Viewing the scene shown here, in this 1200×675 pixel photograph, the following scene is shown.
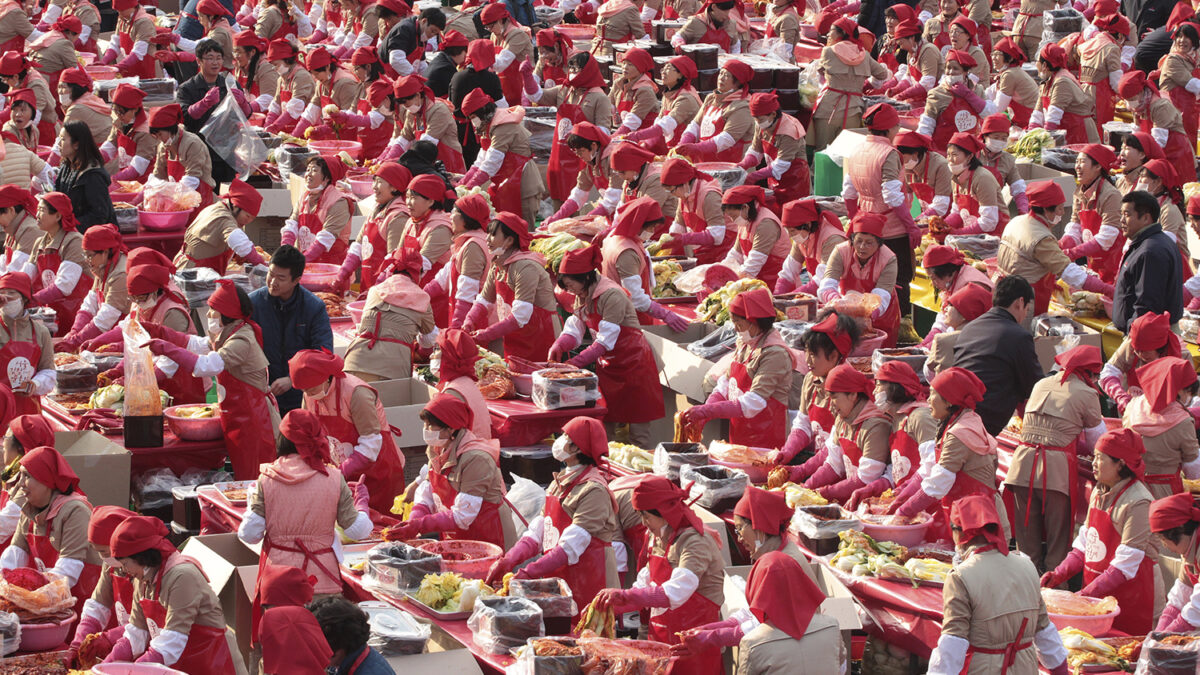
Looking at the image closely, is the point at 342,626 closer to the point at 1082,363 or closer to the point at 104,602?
the point at 104,602

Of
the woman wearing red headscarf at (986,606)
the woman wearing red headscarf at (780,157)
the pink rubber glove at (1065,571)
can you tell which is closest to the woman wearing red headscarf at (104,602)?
the woman wearing red headscarf at (986,606)

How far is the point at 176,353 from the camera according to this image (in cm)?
1012

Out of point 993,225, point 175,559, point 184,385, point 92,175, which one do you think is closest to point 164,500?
point 184,385

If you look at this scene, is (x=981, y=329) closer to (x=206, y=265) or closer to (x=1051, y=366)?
(x=1051, y=366)

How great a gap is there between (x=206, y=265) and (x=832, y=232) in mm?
3963

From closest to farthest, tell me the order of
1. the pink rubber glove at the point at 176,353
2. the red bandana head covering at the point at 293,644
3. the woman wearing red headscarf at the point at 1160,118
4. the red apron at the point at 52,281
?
the red bandana head covering at the point at 293,644 < the pink rubber glove at the point at 176,353 < the red apron at the point at 52,281 < the woman wearing red headscarf at the point at 1160,118

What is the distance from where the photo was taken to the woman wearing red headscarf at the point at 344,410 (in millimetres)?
9328

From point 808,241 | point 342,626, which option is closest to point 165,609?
point 342,626

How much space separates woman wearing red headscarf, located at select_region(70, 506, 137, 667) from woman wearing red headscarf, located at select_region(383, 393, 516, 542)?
128 centimetres

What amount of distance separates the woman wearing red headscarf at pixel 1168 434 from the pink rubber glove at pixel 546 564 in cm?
280

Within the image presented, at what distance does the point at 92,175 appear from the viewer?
1298 centimetres

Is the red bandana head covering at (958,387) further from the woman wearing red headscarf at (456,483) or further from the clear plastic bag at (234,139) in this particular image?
the clear plastic bag at (234,139)

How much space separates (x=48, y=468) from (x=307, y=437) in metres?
1.13

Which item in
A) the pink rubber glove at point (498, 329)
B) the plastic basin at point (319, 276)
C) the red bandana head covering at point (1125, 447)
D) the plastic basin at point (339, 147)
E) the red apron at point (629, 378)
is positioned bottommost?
the plastic basin at point (339, 147)
